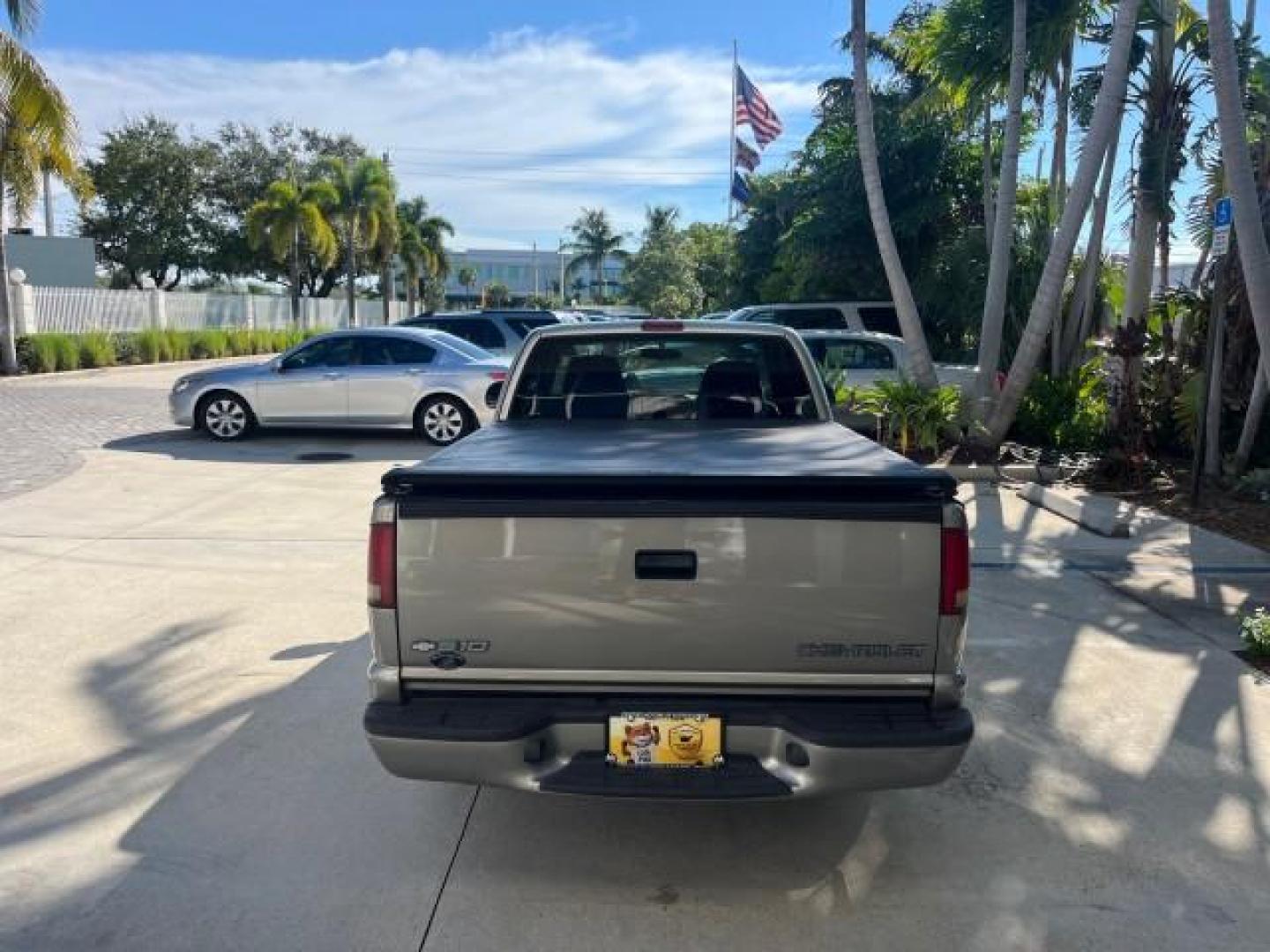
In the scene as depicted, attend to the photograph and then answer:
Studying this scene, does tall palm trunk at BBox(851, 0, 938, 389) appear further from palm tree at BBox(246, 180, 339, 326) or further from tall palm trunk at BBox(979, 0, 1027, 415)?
palm tree at BBox(246, 180, 339, 326)

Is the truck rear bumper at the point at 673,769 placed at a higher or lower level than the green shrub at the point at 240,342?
lower

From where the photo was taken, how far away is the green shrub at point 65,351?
23.5 m

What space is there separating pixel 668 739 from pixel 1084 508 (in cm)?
690

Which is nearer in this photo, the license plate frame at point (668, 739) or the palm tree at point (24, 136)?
the license plate frame at point (668, 739)

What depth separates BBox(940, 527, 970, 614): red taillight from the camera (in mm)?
2932

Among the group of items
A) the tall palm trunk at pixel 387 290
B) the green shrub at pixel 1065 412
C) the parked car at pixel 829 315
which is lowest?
the green shrub at pixel 1065 412

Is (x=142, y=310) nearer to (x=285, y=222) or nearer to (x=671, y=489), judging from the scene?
(x=285, y=222)

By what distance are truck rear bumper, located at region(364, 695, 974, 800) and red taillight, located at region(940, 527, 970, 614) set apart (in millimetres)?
349

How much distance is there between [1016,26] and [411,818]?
10.7m

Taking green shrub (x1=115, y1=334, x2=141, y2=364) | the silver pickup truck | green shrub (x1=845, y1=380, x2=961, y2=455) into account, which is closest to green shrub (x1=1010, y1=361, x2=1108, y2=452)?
green shrub (x1=845, y1=380, x2=961, y2=455)

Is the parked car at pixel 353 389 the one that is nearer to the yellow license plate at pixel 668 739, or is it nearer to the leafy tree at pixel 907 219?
the leafy tree at pixel 907 219

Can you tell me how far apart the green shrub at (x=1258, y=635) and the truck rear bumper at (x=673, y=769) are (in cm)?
323

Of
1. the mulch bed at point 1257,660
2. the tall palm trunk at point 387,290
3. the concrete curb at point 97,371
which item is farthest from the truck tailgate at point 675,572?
the tall palm trunk at point 387,290

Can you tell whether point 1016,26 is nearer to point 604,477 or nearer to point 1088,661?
Answer: point 1088,661
